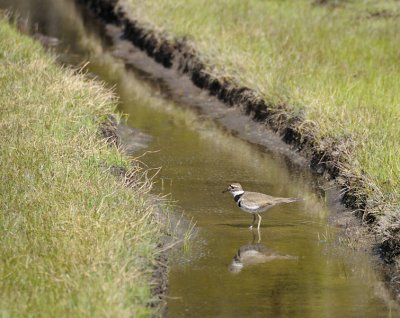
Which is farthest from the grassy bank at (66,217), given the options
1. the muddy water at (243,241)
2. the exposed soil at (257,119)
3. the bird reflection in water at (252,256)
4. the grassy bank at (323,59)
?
the grassy bank at (323,59)

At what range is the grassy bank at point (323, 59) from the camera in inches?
505

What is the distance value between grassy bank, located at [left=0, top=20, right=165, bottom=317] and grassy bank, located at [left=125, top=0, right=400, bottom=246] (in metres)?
2.58

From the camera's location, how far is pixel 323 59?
18.5 m

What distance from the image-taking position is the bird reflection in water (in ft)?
34.3

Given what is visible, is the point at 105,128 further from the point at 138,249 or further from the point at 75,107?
the point at 138,249

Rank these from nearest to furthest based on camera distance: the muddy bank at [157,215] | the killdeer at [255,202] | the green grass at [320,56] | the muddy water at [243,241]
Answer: the muddy bank at [157,215]
the muddy water at [243,241]
the killdeer at [255,202]
the green grass at [320,56]

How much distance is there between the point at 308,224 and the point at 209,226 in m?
1.05

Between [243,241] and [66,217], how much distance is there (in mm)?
2211

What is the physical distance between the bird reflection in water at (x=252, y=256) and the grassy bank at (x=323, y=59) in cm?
106

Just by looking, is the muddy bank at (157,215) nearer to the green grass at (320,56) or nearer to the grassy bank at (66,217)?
the grassy bank at (66,217)

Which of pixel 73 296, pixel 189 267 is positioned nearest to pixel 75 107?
pixel 189 267

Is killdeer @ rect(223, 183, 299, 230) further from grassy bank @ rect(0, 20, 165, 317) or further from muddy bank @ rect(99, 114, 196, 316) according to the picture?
grassy bank @ rect(0, 20, 165, 317)

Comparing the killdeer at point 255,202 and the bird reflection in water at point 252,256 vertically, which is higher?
the killdeer at point 255,202

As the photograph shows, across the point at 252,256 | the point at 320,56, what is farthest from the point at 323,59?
the point at 252,256
